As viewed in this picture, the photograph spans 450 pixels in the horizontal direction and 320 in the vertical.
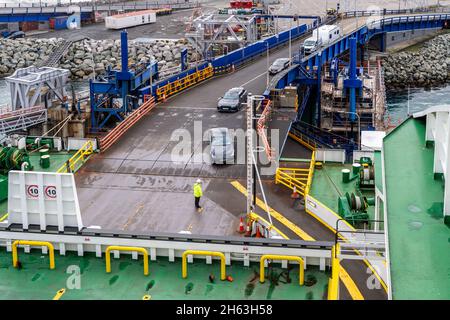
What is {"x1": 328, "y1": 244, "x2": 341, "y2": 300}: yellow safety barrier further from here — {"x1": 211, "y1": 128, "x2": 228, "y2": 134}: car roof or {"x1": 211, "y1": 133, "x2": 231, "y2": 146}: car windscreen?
{"x1": 211, "y1": 128, "x2": 228, "y2": 134}: car roof

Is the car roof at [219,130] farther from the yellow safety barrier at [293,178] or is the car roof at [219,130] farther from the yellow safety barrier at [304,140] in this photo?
the yellow safety barrier at [304,140]

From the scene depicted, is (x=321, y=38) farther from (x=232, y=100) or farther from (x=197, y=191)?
(x=197, y=191)

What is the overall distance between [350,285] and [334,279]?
8.34ft

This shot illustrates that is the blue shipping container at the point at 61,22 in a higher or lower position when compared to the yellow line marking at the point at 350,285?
higher

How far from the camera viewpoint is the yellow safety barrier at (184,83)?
143 ft

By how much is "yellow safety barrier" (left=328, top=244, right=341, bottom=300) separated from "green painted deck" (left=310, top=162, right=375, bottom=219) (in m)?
5.92

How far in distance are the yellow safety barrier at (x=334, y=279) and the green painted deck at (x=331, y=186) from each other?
19.4 ft

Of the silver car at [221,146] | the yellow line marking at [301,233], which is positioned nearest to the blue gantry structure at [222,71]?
the silver car at [221,146]

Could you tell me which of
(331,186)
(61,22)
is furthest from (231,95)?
(61,22)

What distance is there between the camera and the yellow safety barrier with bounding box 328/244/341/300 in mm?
17375

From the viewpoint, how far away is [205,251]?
2002 cm

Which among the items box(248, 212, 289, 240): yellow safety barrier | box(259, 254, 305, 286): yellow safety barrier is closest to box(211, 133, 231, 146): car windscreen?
box(248, 212, 289, 240): yellow safety barrier

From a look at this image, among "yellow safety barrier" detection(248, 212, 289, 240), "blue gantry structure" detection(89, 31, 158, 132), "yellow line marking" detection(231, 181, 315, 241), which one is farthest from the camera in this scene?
"blue gantry structure" detection(89, 31, 158, 132)

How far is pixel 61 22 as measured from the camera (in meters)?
109
